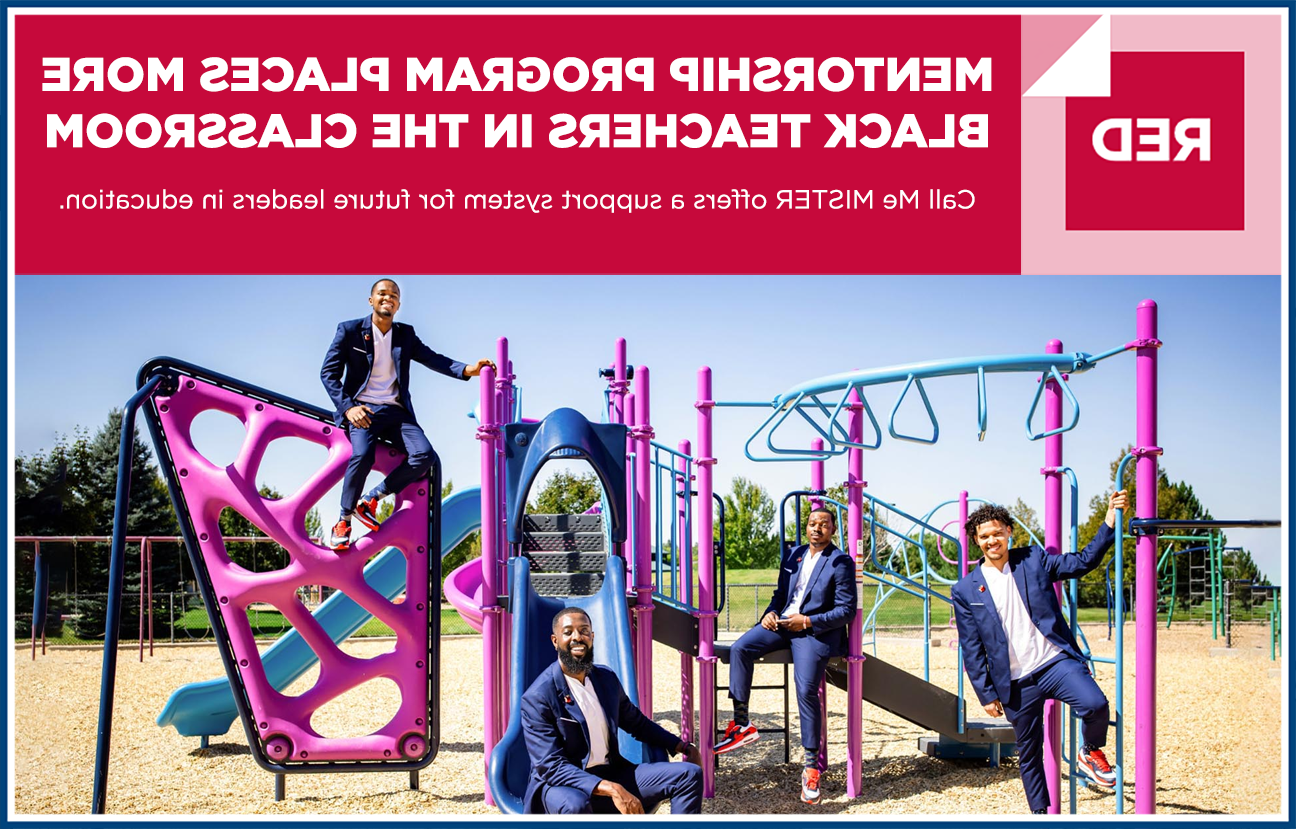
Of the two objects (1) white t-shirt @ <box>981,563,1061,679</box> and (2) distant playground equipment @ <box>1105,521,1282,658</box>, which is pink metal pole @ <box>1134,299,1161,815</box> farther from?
(1) white t-shirt @ <box>981,563,1061,679</box>

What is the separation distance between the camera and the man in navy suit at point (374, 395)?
688 cm

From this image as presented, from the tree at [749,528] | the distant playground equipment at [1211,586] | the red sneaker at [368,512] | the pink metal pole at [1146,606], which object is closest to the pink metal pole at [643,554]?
the red sneaker at [368,512]

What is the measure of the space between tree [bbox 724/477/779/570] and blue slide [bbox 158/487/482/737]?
26505 mm

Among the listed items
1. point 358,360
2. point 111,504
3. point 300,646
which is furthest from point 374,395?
point 111,504

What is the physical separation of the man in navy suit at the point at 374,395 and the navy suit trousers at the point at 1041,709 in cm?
373

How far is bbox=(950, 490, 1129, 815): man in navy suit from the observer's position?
5.66 m

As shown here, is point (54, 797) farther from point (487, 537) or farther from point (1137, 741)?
point (1137, 741)

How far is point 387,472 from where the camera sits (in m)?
7.04

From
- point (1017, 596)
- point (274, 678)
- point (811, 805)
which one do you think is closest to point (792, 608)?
point (811, 805)

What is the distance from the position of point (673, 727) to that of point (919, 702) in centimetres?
398

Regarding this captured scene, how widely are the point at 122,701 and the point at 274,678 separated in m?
5.51

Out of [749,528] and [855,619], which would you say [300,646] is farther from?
[749,528]

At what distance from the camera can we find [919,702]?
7.83 metres

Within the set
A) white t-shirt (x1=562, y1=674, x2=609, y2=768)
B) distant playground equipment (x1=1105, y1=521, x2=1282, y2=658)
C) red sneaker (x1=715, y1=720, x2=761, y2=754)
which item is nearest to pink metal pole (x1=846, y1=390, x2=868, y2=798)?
red sneaker (x1=715, y1=720, x2=761, y2=754)
